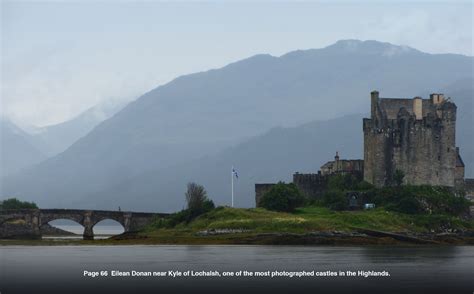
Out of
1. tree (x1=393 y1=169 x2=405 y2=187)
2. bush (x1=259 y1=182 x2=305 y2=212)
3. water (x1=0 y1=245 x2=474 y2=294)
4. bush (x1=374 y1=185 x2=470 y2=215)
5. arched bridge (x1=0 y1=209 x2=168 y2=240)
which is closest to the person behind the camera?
water (x1=0 y1=245 x2=474 y2=294)

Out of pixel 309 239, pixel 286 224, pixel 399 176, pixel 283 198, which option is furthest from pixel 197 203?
pixel 399 176

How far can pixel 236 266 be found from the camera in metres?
83.1

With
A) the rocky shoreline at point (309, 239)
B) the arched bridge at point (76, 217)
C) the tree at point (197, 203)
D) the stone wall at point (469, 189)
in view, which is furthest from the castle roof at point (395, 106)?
the arched bridge at point (76, 217)

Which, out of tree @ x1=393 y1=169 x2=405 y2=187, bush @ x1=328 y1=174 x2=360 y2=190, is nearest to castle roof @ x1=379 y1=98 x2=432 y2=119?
tree @ x1=393 y1=169 x2=405 y2=187

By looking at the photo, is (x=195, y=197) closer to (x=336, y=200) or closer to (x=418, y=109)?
(x=336, y=200)

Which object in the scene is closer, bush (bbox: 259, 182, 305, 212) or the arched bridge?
bush (bbox: 259, 182, 305, 212)

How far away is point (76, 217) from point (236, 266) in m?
81.2

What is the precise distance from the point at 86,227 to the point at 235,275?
8749cm

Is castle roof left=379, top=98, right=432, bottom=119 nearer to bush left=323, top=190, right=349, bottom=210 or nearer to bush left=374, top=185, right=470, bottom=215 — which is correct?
bush left=374, top=185, right=470, bottom=215

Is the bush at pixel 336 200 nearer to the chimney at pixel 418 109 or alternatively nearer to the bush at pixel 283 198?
the bush at pixel 283 198

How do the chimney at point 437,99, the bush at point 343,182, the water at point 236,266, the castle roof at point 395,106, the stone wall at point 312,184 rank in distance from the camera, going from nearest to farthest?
the water at point 236,266
the castle roof at point 395,106
the bush at point 343,182
the chimney at point 437,99
the stone wall at point 312,184

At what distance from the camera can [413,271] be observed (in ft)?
267

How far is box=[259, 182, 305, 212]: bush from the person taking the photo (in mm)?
132875

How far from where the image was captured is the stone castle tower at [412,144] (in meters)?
136
